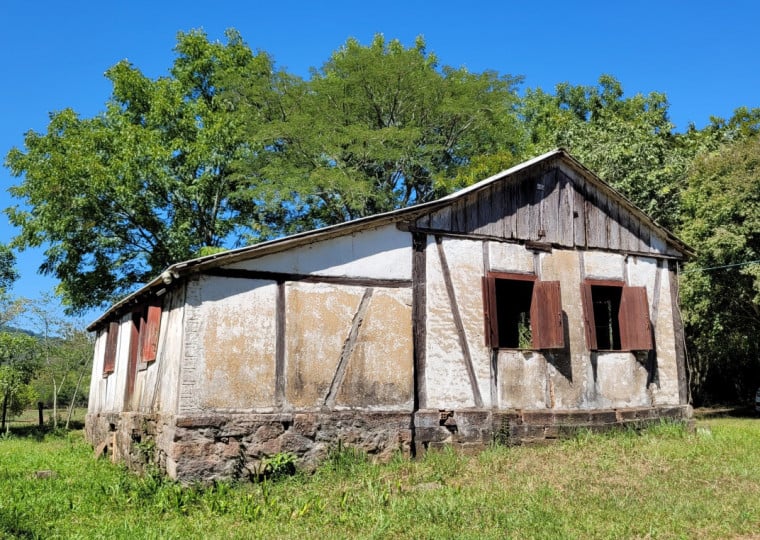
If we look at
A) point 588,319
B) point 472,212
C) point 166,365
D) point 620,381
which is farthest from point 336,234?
point 620,381

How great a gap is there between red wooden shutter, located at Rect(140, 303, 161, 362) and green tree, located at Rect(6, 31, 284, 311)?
1133 centimetres

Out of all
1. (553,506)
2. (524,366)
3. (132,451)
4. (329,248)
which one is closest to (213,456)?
(132,451)

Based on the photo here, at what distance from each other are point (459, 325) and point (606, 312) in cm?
697

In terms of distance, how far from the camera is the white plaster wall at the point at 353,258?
966 cm

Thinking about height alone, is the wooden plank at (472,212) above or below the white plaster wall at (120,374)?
above

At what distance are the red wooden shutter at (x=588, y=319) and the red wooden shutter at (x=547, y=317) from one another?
0.66m

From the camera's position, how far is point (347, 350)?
9.87m

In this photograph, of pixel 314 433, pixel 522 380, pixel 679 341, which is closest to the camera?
pixel 314 433

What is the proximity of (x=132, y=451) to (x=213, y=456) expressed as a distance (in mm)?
2669

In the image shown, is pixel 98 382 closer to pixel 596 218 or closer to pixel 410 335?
pixel 410 335

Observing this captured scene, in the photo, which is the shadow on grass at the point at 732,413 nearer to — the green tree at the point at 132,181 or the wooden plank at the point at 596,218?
the wooden plank at the point at 596,218

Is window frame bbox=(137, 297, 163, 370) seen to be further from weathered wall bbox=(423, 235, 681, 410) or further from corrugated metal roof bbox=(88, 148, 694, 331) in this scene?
weathered wall bbox=(423, 235, 681, 410)

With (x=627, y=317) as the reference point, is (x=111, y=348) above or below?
below

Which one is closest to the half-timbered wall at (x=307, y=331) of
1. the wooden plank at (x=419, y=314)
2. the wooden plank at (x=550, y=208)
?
the wooden plank at (x=419, y=314)
